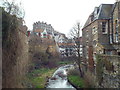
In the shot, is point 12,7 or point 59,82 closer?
point 12,7

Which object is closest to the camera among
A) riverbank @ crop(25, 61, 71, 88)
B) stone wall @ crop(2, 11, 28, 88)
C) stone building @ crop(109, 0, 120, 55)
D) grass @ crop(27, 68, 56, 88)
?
stone wall @ crop(2, 11, 28, 88)

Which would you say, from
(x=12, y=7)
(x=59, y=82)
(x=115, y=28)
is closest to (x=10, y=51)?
(x=12, y=7)

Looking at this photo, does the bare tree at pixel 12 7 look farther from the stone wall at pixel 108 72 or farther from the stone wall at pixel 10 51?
the stone wall at pixel 108 72

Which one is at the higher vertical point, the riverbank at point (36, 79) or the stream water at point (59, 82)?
Result: the riverbank at point (36, 79)

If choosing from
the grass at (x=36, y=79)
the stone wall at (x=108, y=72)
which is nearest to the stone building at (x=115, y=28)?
the stone wall at (x=108, y=72)

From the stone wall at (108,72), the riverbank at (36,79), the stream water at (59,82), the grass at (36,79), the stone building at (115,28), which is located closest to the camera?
the stone wall at (108,72)

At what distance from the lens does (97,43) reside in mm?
16266

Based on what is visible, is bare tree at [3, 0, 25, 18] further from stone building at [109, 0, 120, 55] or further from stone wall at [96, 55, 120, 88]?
stone building at [109, 0, 120, 55]

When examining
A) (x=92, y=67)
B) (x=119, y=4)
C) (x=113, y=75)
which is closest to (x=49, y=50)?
(x=92, y=67)

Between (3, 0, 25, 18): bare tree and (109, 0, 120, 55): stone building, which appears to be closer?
(3, 0, 25, 18): bare tree

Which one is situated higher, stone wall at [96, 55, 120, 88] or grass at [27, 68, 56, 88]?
stone wall at [96, 55, 120, 88]

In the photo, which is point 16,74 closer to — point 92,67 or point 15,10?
point 15,10

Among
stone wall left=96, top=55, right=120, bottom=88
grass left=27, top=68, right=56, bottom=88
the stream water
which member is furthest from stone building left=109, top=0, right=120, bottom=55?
grass left=27, top=68, right=56, bottom=88

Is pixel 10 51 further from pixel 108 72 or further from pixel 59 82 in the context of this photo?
pixel 59 82
